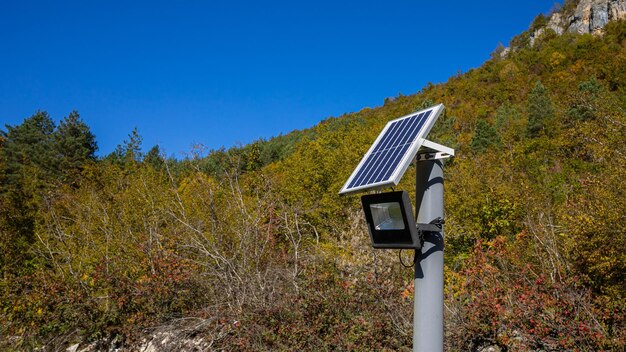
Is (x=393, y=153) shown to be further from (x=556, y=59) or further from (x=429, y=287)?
(x=556, y=59)

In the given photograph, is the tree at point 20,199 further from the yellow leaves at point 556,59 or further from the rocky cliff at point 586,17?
the rocky cliff at point 586,17

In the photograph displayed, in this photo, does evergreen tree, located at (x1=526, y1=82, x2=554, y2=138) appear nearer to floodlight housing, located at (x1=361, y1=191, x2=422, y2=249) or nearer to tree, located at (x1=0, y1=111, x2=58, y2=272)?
tree, located at (x1=0, y1=111, x2=58, y2=272)

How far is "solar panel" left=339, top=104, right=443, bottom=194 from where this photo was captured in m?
2.94

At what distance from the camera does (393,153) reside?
11.0 feet

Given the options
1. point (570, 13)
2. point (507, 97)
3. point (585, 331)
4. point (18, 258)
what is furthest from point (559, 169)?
point (570, 13)

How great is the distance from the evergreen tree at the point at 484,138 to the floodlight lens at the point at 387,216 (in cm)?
3035

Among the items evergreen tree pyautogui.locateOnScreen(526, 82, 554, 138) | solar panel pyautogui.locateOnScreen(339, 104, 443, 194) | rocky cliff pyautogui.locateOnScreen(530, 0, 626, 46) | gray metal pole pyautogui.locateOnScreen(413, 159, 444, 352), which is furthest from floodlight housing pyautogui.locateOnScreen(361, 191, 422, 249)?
rocky cliff pyautogui.locateOnScreen(530, 0, 626, 46)

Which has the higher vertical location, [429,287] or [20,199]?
[20,199]

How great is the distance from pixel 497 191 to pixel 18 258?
15.4 m

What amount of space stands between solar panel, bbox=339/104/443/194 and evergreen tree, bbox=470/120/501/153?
29.6 meters

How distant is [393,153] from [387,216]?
530 millimetres

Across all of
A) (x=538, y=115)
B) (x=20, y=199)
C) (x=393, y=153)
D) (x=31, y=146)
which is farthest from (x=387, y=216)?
(x=31, y=146)

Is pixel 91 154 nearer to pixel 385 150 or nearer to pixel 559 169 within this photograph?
pixel 559 169

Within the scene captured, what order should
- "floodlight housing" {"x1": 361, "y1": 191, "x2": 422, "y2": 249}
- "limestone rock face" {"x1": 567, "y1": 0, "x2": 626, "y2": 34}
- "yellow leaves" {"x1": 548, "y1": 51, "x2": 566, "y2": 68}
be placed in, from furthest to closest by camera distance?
"limestone rock face" {"x1": 567, "y1": 0, "x2": 626, "y2": 34}
"yellow leaves" {"x1": 548, "y1": 51, "x2": 566, "y2": 68}
"floodlight housing" {"x1": 361, "y1": 191, "x2": 422, "y2": 249}
